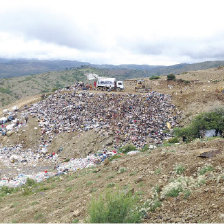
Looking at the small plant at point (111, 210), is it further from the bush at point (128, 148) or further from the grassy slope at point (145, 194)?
the bush at point (128, 148)

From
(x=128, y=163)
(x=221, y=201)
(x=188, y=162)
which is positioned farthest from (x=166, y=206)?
(x=128, y=163)

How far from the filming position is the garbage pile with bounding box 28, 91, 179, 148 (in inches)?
636

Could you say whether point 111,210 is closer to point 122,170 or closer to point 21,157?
point 122,170

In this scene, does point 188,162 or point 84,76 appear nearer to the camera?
point 188,162

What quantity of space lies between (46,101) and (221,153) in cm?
1897

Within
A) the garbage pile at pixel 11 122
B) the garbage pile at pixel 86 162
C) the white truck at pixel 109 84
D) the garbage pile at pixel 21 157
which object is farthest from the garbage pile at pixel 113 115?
the white truck at pixel 109 84

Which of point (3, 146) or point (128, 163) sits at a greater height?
point (128, 163)

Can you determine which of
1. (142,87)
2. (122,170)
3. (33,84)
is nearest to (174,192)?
(122,170)

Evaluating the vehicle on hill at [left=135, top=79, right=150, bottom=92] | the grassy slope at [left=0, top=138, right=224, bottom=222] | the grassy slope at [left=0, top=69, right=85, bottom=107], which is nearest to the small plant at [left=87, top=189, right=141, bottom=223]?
the grassy slope at [left=0, top=138, right=224, bottom=222]

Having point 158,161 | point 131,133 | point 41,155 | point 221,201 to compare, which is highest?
point 221,201

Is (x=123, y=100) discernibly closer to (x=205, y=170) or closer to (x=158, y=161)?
(x=158, y=161)

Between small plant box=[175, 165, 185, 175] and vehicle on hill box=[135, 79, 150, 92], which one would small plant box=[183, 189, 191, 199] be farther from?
vehicle on hill box=[135, 79, 150, 92]

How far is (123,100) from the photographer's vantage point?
20453 millimetres

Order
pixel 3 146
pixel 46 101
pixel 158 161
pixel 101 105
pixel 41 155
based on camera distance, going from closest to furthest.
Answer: pixel 158 161 < pixel 41 155 < pixel 3 146 < pixel 101 105 < pixel 46 101
